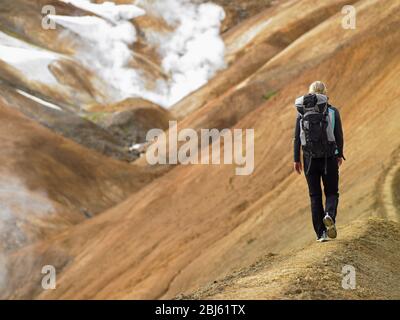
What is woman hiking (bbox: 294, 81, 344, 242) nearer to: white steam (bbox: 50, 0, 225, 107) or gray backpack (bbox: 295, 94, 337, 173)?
gray backpack (bbox: 295, 94, 337, 173)

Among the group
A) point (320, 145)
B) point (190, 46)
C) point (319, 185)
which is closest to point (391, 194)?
point (319, 185)

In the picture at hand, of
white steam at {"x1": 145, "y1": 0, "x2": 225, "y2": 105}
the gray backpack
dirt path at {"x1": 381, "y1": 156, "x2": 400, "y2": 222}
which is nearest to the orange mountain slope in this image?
dirt path at {"x1": 381, "y1": 156, "x2": 400, "y2": 222}

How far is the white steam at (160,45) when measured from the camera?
7038cm

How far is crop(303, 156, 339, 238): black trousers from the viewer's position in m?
9.73

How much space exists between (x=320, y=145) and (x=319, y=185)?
602 mm

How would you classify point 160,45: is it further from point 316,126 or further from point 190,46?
point 316,126

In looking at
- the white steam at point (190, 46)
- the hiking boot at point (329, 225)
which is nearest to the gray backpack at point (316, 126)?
the hiking boot at point (329, 225)

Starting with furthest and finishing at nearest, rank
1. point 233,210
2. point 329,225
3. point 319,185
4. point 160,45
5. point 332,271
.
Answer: point 160,45
point 233,210
point 319,185
point 329,225
point 332,271

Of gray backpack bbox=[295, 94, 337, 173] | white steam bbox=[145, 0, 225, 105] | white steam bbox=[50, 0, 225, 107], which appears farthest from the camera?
white steam bbox=[145, 0, 225, 105]

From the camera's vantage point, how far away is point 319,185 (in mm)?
9906

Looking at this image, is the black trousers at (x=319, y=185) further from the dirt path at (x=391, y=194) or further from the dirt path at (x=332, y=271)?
the dirt path at (x=391, y=194)

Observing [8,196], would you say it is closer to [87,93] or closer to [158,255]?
[158,255]

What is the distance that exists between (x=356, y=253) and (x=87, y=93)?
5684cm
